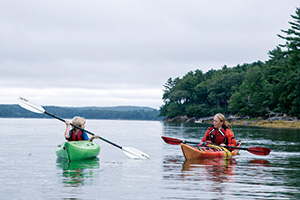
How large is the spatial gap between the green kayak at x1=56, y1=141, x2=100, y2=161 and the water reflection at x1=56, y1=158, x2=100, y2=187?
169 mm

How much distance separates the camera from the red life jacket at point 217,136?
15164mm

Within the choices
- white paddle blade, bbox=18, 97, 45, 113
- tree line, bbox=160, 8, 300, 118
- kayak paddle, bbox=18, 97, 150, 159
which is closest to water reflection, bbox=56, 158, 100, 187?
kayak paddle, bbox=18, 97, 150, 159

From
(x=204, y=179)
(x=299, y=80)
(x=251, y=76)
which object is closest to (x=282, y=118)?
(x=299, y=80)

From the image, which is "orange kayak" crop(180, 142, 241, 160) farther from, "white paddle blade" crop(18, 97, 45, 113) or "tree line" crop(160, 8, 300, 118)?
"tree line" crop(160, 8, 300, 118)

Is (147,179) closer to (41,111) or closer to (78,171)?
(78,171)

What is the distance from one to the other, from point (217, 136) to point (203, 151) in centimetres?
122

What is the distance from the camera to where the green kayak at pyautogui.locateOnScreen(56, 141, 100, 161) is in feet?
44.2

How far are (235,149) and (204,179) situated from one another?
5577 millimetres

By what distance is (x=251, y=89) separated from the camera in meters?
90.4

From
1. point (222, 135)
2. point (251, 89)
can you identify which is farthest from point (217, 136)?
point (251, 89)

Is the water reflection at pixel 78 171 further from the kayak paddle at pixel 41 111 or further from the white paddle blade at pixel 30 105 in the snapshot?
the white paddle blade at pixel 30 105

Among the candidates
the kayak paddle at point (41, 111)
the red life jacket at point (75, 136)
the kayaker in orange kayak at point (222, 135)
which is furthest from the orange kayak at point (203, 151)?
the red life jacket at point (75, 136)

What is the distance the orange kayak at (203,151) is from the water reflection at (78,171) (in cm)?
298

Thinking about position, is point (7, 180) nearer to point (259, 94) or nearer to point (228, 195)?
point (228, 195)
